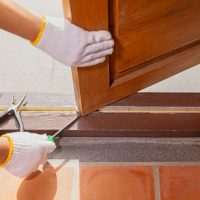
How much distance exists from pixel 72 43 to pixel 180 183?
603mm

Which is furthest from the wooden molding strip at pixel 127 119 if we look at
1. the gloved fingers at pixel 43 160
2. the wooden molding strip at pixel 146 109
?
the gloved fingers at pixel 43 160

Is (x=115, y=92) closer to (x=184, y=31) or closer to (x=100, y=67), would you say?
(x=100, y=67)

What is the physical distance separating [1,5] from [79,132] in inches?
21.9

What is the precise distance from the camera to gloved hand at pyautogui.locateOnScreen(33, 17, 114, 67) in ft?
2.64

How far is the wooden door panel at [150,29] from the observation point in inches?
31.7

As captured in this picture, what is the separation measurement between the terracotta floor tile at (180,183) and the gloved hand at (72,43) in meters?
0.48

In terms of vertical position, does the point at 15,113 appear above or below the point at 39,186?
above

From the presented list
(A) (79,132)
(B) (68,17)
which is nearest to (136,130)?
(A) (79,132)

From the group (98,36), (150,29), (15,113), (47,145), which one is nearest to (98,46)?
(98,36)

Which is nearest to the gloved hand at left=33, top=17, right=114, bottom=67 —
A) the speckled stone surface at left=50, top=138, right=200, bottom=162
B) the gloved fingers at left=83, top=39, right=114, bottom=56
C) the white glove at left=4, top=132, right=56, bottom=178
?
the gloved fingers at left=83, top=39, right=114, bottom=56

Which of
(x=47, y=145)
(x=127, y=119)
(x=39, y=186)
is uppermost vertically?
(x=127, y=119)

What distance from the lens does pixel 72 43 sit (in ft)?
2.72

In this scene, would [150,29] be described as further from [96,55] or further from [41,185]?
[41,185]

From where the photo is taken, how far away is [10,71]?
136 cm
